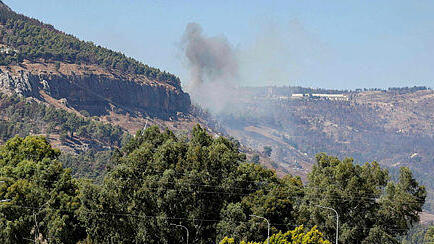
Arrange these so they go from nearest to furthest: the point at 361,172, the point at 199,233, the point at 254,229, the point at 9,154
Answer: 1. the point at 254,229
2. the point at 199,233
3. the point at 361,172
4. the point at 9,154

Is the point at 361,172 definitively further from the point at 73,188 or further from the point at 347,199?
the point at 73,188

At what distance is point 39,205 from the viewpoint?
2778 inches

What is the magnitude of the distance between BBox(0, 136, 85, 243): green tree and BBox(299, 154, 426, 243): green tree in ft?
90.1

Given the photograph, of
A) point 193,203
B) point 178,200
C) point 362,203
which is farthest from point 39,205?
point 362,203

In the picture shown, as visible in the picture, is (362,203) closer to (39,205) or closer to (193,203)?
(193,203)

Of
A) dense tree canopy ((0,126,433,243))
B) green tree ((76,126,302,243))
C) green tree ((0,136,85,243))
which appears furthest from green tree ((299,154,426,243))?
green tree ((0,136,85,243))

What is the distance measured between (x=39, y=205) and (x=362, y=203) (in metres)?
38.7

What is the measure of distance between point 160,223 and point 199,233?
506cm

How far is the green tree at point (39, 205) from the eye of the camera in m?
67.4

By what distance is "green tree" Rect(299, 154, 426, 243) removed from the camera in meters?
69.9

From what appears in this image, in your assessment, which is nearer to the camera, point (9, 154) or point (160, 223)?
point (160, 223)

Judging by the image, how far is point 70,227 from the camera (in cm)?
6956

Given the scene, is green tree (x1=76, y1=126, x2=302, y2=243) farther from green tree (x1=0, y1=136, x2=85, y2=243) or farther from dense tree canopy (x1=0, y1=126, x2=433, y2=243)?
green tree (x1=0, y1=136, x2=85, y2=243)

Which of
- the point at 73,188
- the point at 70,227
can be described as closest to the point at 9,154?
the point at 73,188
